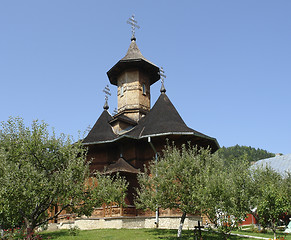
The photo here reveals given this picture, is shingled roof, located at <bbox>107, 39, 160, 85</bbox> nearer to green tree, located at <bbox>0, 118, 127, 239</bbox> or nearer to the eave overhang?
the eave overhang

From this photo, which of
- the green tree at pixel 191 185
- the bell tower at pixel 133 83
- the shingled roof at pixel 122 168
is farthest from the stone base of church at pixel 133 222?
the bell tower at pixel 133 83

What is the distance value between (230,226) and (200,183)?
249 cm

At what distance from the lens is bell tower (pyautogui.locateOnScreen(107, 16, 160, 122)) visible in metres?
25.0

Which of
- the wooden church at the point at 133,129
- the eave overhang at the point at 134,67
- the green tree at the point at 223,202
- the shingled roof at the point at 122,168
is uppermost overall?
the eave overhang at the point at 134,67

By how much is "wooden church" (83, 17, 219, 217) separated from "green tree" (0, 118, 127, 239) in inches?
212

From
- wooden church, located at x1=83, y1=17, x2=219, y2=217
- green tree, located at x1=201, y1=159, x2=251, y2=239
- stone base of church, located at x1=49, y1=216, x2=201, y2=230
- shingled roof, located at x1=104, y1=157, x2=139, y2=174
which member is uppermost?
wooden church, located at x1=83, y1=17, x2=219, y2=217

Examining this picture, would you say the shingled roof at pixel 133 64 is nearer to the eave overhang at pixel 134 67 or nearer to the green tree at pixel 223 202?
the eave overhang at pixel 134 67

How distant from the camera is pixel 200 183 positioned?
1323 cm

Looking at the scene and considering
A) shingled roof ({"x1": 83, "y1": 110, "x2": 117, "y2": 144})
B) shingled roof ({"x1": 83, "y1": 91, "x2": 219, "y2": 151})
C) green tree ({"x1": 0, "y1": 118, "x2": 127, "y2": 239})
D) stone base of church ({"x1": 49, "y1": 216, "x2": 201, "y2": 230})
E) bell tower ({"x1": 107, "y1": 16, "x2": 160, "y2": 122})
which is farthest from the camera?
bell tower ({"x1": 107, "y1": 16, "x2": 160, "y2": 122})

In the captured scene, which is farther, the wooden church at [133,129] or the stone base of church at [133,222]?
the wooden church at [133,129]

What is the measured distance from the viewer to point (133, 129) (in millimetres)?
22234

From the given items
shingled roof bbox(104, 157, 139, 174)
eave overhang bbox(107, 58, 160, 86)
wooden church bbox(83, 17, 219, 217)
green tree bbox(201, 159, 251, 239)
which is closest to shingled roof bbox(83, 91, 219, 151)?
wooden church bbox(83, 17, 219, 217)

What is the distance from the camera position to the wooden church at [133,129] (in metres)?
19.1

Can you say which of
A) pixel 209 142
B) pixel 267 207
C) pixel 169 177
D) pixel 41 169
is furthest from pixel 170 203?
pixel 209 142
